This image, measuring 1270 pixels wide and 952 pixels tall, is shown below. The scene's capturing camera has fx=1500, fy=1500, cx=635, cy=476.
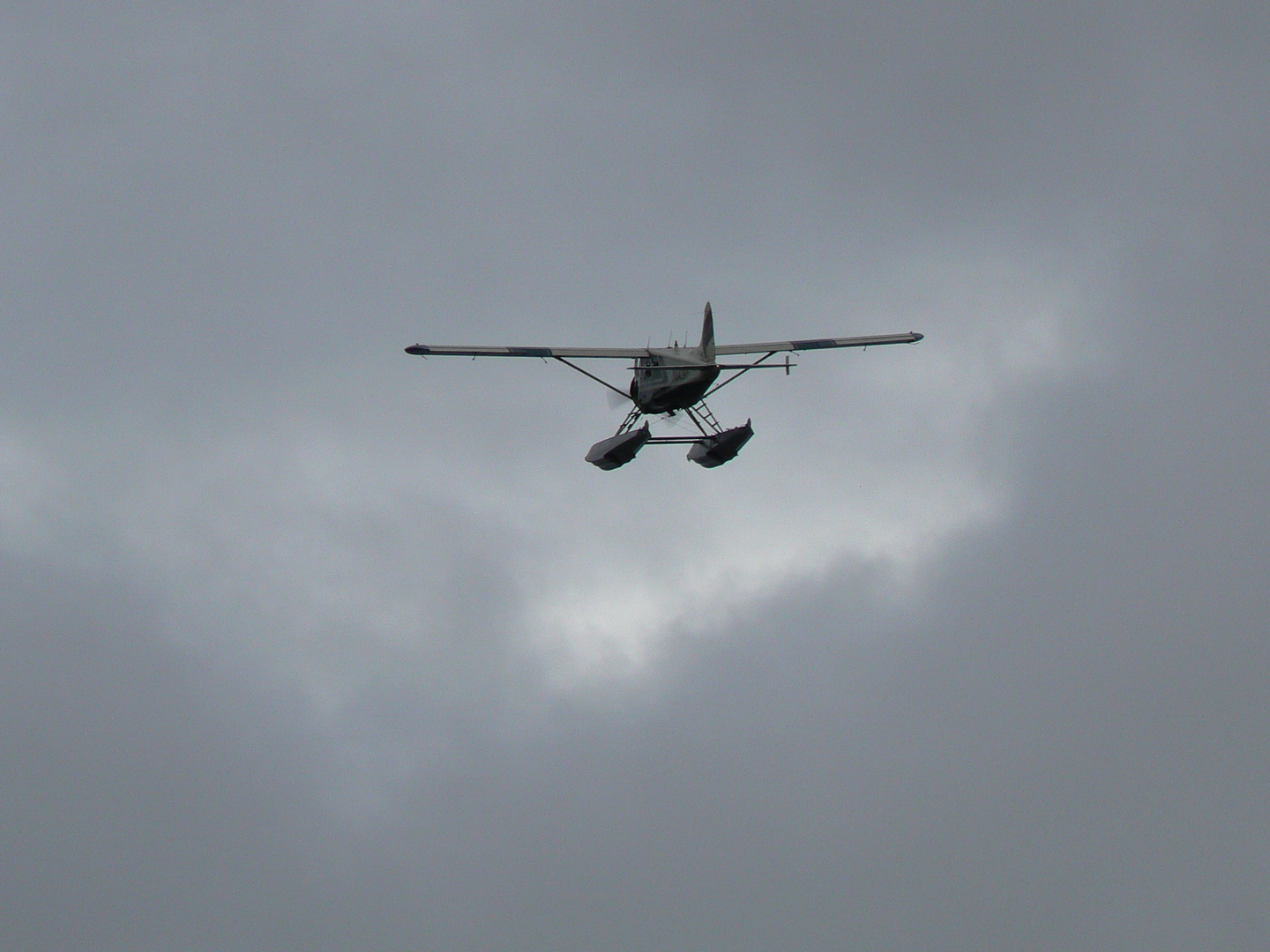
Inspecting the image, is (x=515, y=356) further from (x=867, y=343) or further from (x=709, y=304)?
(x=867, y=343)

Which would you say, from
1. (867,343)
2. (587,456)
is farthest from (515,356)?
(867,343)

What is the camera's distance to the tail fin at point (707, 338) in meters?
51.3

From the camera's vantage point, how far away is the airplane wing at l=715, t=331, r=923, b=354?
176 ft

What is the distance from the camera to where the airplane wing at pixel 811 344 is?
53656 millimetres

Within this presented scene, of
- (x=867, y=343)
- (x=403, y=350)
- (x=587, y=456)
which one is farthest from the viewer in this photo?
(x=867, y=343)

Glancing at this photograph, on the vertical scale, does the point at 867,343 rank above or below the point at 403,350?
above

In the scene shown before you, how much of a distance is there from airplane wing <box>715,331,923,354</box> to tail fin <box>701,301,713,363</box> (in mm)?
763

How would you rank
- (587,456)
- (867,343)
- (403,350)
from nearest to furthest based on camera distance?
1. (403,350)
2. (587,456)
3. (867,343)

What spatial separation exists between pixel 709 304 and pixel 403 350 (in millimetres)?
10578

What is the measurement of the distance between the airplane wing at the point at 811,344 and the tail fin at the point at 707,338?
0.76m

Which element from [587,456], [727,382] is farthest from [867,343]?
[587,456]

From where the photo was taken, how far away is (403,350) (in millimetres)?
49812

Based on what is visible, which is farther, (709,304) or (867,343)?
(867,343)

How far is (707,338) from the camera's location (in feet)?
169
